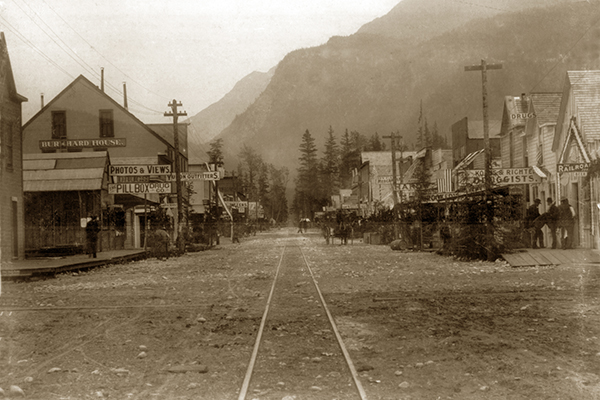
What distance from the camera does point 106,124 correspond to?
4919 centimetres

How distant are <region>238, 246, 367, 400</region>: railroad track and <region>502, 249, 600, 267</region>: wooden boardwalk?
9.08 metres

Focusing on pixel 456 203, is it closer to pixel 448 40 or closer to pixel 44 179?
pixel 44 179

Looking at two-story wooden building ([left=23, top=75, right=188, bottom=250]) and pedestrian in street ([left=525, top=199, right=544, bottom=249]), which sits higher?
two-story wooden building ([left=23, top=75, right=188, bottom=250])

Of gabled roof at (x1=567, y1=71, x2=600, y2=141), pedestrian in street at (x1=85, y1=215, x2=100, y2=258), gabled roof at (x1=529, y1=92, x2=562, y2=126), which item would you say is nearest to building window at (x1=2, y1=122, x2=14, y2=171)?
pedestrian in street at (x1=85, y1=215, x2=100, y2=258)

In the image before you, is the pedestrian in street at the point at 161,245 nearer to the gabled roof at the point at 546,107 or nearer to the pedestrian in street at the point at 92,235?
A: the pedestrian in street at the point at 92,235

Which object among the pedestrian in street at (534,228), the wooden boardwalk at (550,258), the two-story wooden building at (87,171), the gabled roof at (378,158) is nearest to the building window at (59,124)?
the two-story wooden building at (87,171)

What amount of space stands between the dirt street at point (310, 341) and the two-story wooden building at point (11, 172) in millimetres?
9526

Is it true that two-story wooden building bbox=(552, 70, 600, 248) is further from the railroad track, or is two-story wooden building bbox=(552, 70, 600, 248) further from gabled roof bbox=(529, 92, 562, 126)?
the railroad track

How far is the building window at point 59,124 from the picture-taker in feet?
155

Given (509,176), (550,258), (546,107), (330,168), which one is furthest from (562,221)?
(330,168)

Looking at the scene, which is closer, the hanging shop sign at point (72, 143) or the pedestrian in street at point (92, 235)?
the pedestrian in street at point (92, 235)

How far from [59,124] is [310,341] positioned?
4403 centimetres

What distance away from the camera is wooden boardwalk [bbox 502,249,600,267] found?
18234 mm

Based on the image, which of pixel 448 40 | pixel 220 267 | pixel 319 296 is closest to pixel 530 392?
pixel 319 296
